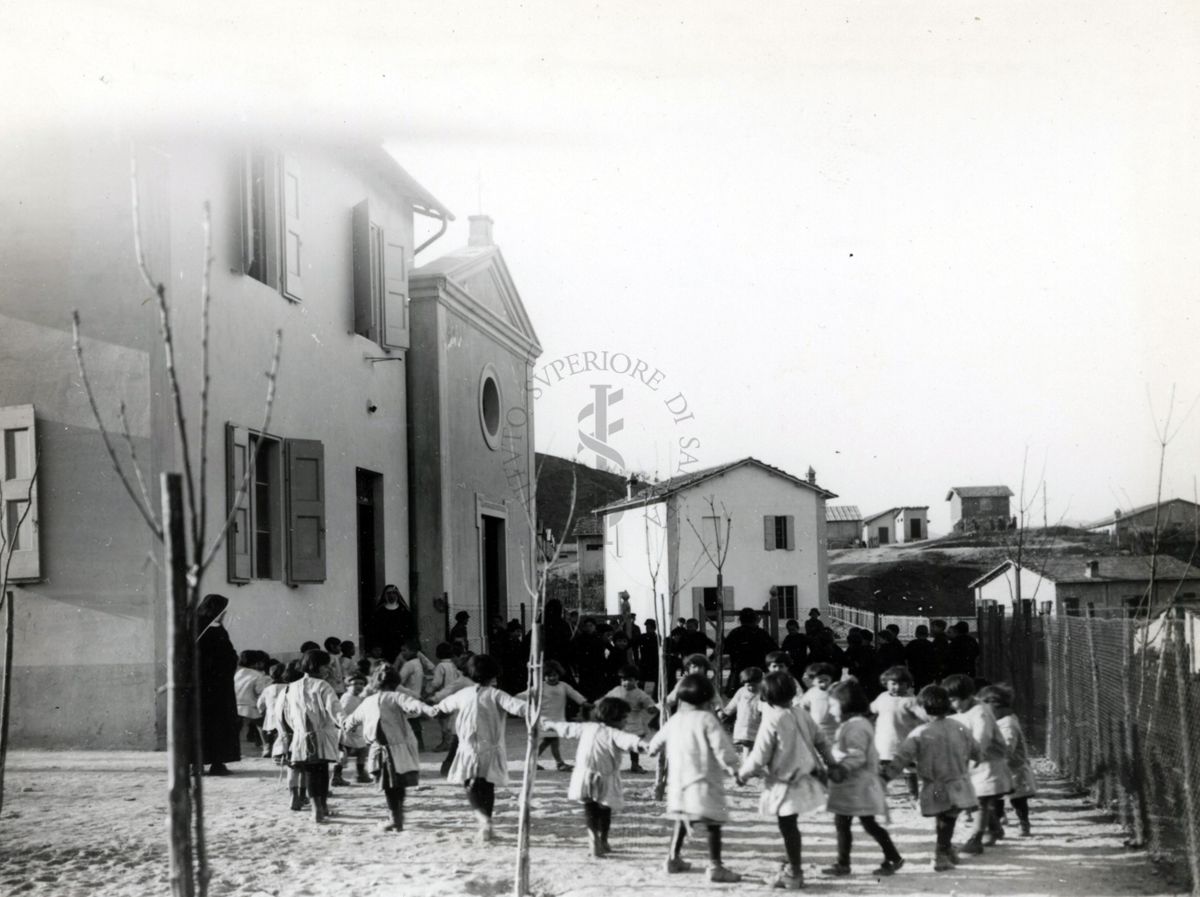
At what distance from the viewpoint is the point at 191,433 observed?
10.1m

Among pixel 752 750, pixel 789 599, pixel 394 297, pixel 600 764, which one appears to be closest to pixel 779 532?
pixel 789 599

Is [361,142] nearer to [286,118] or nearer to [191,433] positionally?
[286,118]

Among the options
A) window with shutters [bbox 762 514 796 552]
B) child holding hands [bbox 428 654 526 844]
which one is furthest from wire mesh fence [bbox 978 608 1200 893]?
window with shutters [bbox 762 514 796 552]

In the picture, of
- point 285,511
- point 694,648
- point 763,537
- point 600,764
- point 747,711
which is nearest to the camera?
point 600,764

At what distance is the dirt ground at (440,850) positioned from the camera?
629 centimetres

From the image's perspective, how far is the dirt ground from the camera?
629cm

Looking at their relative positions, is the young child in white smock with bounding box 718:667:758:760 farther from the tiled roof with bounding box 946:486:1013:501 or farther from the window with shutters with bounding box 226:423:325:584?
the tiled roof with bounding box 946:486:1013:501

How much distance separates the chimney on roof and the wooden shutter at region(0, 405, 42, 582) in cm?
1180

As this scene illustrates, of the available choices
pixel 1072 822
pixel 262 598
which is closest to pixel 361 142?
pixel 262 598

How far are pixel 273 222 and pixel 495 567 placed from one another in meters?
9.87

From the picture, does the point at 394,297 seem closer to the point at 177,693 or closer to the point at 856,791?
the point at 856,791

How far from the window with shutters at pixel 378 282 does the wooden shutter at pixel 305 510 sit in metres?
2.63

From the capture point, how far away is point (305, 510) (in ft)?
44.2

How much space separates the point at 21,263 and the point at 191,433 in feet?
7.69
